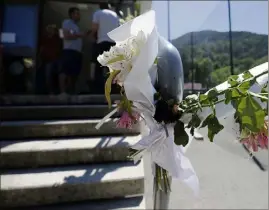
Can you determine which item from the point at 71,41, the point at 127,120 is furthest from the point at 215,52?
the point at 71,41

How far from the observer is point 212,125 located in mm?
646

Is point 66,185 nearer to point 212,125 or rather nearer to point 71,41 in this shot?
point 212,125

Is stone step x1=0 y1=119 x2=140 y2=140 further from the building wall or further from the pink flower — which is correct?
the building wall

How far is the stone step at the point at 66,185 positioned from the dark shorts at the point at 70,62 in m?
1.93

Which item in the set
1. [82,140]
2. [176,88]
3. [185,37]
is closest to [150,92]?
[176,88]

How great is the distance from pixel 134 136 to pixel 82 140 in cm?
48

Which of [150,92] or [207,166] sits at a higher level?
[150,92]

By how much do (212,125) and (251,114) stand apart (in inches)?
3.3

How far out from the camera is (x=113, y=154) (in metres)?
2.57

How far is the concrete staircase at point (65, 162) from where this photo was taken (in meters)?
2.15

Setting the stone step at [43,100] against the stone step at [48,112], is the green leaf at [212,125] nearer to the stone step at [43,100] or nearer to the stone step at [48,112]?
the stone step at [48,112]

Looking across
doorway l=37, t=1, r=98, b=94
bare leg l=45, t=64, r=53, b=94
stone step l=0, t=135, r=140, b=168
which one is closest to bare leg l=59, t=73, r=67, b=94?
bare leg l=45, t=64, r=53, b=94

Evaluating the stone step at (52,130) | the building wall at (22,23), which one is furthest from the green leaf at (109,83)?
the building wall at (22,23)

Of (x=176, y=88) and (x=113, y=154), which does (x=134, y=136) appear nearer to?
(x=113, y=154)
